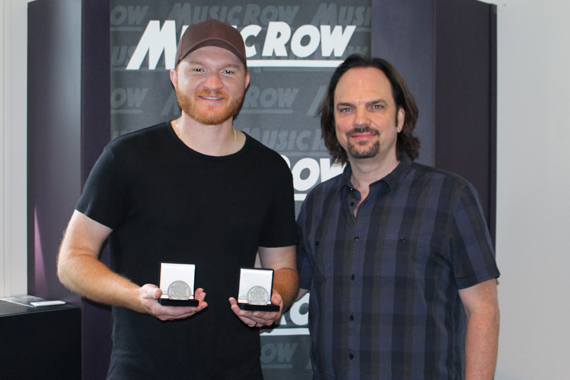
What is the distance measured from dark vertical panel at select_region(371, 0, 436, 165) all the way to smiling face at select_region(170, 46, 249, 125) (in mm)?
892

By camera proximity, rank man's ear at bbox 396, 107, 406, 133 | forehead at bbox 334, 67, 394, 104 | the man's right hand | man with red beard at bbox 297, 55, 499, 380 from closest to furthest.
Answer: the man's right hand, man with red beard at bbox 297, 55, 499, 380, forehead at bbox 334, 67, 394, 104, man's ear at bbox 396, 107, 406, 133

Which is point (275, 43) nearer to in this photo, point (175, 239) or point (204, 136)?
point (204, 136)

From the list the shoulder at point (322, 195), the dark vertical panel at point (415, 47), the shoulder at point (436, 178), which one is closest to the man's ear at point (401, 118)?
the shoulder at point (436, 178)

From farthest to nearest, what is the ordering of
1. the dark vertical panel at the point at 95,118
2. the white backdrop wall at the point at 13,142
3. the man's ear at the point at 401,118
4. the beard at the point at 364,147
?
the white backdrop wall at the point at 13,142
the dark vertical panel at the point at 95,118
the man's ear at the point at 401,118
the beard at the point at 364,147

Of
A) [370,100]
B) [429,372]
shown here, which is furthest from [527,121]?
[429,372]

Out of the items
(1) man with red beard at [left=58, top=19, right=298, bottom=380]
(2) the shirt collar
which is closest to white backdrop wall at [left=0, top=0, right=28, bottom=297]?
(1) man with red beard at [left=58, top=19, right=298, bottom=380]

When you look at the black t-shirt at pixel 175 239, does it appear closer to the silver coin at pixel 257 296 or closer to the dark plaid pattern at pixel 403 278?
the silver coin at pixel 257 296

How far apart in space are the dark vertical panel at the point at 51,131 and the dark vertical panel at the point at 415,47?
152cm

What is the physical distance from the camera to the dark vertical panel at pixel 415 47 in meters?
2.47

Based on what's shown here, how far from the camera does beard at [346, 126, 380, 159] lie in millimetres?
1826

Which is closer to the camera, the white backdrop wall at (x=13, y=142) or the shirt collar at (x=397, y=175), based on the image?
the shirt collar at (x=397, y=175)

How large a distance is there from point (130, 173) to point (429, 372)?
1.25 m

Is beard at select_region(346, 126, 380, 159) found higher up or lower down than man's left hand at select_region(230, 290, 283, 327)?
higher up

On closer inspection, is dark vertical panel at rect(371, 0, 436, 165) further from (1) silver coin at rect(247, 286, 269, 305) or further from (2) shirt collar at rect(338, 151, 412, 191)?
(1) silver coin at rect(247, 286, 269, 305)
